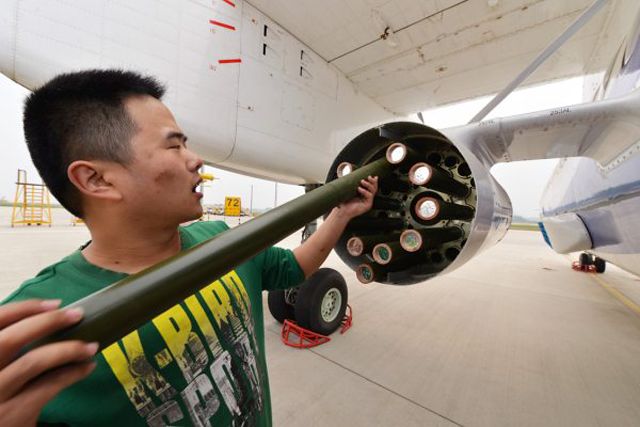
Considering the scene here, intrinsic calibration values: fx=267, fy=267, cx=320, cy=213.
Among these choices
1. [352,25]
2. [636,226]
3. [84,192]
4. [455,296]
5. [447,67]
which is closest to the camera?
[84,192]

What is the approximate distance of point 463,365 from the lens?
2.23 meters

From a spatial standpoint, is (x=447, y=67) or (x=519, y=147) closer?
(x=519, y=147)

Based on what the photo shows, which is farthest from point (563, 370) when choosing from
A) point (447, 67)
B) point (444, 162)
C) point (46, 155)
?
point (46, 155)

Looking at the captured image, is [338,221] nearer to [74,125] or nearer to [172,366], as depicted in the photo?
[172,366]

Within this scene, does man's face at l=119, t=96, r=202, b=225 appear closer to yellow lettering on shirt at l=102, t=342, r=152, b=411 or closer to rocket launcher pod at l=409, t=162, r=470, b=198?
yellow lettering on shirt at l=102, t=342, r=152, b=411

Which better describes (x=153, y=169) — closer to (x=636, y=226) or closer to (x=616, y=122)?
(x=616, y=122)

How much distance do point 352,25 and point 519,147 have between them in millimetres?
1768

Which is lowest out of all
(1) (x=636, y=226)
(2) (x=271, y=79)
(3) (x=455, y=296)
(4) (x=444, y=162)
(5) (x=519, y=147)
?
(3) (x=455, y=296)

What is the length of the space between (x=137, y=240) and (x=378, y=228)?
0.90m

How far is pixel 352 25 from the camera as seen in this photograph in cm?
237

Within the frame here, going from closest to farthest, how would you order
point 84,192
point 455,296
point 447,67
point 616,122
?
point 84,192, point 616,122, point 447,67, point 455,296

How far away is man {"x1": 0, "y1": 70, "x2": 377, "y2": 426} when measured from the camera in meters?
0.67

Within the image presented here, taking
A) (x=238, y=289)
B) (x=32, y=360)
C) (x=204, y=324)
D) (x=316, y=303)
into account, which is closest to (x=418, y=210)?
(x=238, y=289)

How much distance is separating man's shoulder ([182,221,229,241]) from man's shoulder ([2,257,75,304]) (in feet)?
1.38
